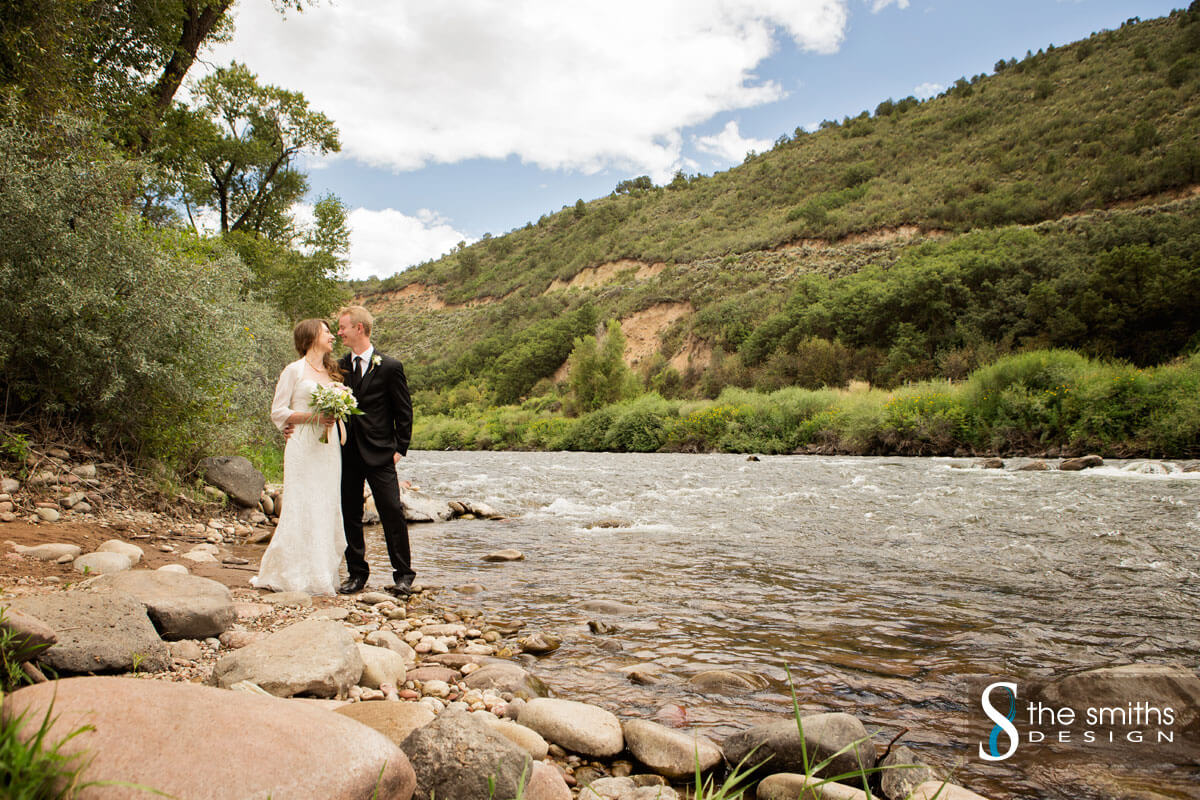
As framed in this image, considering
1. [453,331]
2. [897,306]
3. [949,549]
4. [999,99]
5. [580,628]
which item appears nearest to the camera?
[580,628]

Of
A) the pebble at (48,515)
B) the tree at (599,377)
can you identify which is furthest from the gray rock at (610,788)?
the tree at (599,377)

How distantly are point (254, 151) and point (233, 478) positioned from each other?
18.8m

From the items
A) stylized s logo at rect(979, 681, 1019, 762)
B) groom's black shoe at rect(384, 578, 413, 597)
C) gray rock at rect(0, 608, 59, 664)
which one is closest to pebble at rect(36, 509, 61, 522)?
groom's black shoe at rect(384, 578, 413, 597)

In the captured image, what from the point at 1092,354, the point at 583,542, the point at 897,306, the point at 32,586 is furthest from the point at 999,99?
the point at 32,586

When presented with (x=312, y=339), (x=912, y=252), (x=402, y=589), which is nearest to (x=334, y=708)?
(x=402, y=589)

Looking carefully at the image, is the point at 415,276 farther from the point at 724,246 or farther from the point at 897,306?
the point at 897,306

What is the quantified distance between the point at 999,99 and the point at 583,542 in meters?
70.5

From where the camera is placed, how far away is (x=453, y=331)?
85000 millimetres

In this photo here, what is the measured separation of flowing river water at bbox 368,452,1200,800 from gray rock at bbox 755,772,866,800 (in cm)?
53

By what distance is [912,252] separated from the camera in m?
41.9

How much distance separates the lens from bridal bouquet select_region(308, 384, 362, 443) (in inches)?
208

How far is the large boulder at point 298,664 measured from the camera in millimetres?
3029

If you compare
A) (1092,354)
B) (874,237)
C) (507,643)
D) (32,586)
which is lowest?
(507,643)

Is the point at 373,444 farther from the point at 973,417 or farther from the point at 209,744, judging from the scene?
the point at 973,417
